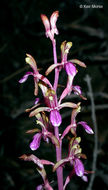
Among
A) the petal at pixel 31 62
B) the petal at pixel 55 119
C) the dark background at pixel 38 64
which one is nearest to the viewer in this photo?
the petal at pixel 55 119

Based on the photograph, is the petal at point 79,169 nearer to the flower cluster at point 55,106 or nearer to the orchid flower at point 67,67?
the flower cluster at point 55,106

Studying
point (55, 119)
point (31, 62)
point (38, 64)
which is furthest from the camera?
point (38, 64)

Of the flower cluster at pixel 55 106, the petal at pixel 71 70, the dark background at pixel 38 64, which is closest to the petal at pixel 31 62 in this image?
the flower cluster at pixel 55 106

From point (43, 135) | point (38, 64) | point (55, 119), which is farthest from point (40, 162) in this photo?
point (38, 64)

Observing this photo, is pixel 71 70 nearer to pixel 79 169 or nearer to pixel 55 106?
pixel 55 106

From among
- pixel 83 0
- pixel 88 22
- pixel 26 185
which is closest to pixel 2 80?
pixel 26 185

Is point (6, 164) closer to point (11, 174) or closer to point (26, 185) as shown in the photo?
point (11, 174)

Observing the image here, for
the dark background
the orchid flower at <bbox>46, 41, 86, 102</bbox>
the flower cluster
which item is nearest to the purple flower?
the flower cluster

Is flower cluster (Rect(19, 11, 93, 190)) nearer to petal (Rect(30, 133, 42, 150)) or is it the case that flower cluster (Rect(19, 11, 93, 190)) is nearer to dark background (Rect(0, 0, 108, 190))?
petal (Rect(30, 133, 42, 150))
